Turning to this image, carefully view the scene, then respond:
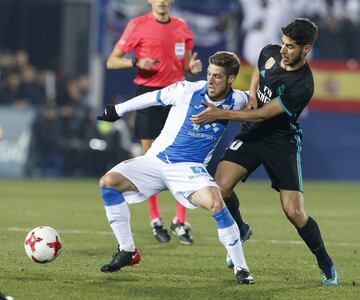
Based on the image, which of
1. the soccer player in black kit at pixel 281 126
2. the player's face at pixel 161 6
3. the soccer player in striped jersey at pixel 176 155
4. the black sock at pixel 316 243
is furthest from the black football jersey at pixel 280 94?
the player's face at pixel 161 6

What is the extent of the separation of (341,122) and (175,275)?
1484 cm

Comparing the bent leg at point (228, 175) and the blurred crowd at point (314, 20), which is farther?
the blurred crowd at point (314, 20)

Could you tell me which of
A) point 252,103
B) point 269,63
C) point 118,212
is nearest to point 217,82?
point 252,103

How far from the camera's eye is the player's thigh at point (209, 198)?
8.70 metres

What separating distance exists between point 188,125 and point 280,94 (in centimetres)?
81

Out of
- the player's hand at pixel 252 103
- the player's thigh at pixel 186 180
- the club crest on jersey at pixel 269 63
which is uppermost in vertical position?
the club crest on jersey at pixel 269 63

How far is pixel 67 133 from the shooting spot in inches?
873

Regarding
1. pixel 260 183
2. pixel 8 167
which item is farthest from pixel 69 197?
pixel 260 183

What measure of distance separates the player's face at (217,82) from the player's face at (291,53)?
1.55 feet

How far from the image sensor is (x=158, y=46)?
11.9m

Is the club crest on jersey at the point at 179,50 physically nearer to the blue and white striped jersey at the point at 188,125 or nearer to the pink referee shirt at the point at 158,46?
the pink referee shirt at the point at 158,46

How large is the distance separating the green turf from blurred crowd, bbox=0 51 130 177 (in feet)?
14.6

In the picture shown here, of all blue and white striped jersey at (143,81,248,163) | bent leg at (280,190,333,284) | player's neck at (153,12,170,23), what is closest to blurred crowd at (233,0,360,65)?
player's neck at (153,12,170,23)

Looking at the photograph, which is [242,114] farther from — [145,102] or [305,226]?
[305,226]
